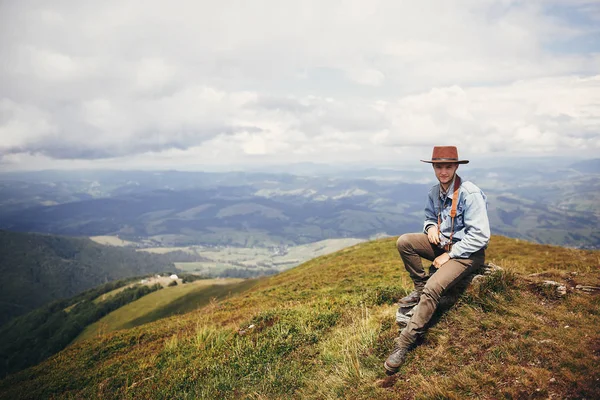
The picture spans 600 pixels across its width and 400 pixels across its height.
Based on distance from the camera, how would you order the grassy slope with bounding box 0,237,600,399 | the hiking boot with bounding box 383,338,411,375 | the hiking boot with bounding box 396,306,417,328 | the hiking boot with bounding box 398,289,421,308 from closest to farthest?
the grassy slope with bounding box 0,237,600,399, the hiking boot with bounding box 383,338,411,375, the hiking boot with bounding box 396,306,417,328, the hiking boot with bounding box 398,289,421,308

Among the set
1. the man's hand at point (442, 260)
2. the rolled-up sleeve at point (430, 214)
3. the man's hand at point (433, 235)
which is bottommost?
the man's hand at point (442, 260)

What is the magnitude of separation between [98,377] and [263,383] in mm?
6709

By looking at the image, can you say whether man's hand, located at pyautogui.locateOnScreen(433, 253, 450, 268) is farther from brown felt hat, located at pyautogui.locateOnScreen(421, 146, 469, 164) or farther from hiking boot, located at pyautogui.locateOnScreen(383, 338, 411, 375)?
brown felt hat, located at pyautogui.locateOnScreen(421, 146, 469, 164)

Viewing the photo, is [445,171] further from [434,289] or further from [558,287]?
[558,287]

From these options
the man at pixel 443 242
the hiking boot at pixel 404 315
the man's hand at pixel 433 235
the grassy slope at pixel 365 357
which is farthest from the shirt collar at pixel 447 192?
the hiking boot at pixel 404 315

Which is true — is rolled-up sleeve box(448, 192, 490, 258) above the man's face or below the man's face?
below

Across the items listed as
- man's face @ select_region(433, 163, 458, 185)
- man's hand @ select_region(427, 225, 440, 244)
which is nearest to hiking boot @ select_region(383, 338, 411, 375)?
man's hand @ select_region(427, 225, 440, 244)

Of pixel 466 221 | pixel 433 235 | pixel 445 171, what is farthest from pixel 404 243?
pixel 445 171

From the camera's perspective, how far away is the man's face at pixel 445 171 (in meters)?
7.01

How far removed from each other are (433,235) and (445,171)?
5.17 feet

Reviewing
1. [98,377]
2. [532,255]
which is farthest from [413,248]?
[532,255]

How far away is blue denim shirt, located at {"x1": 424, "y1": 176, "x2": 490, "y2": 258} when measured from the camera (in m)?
6.63

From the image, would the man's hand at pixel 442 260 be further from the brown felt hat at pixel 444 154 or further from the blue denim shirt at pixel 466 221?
the brown felt hat at pixel 444 154

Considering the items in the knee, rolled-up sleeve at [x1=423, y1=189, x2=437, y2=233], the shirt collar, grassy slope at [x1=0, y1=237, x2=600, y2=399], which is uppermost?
the shirt collar
